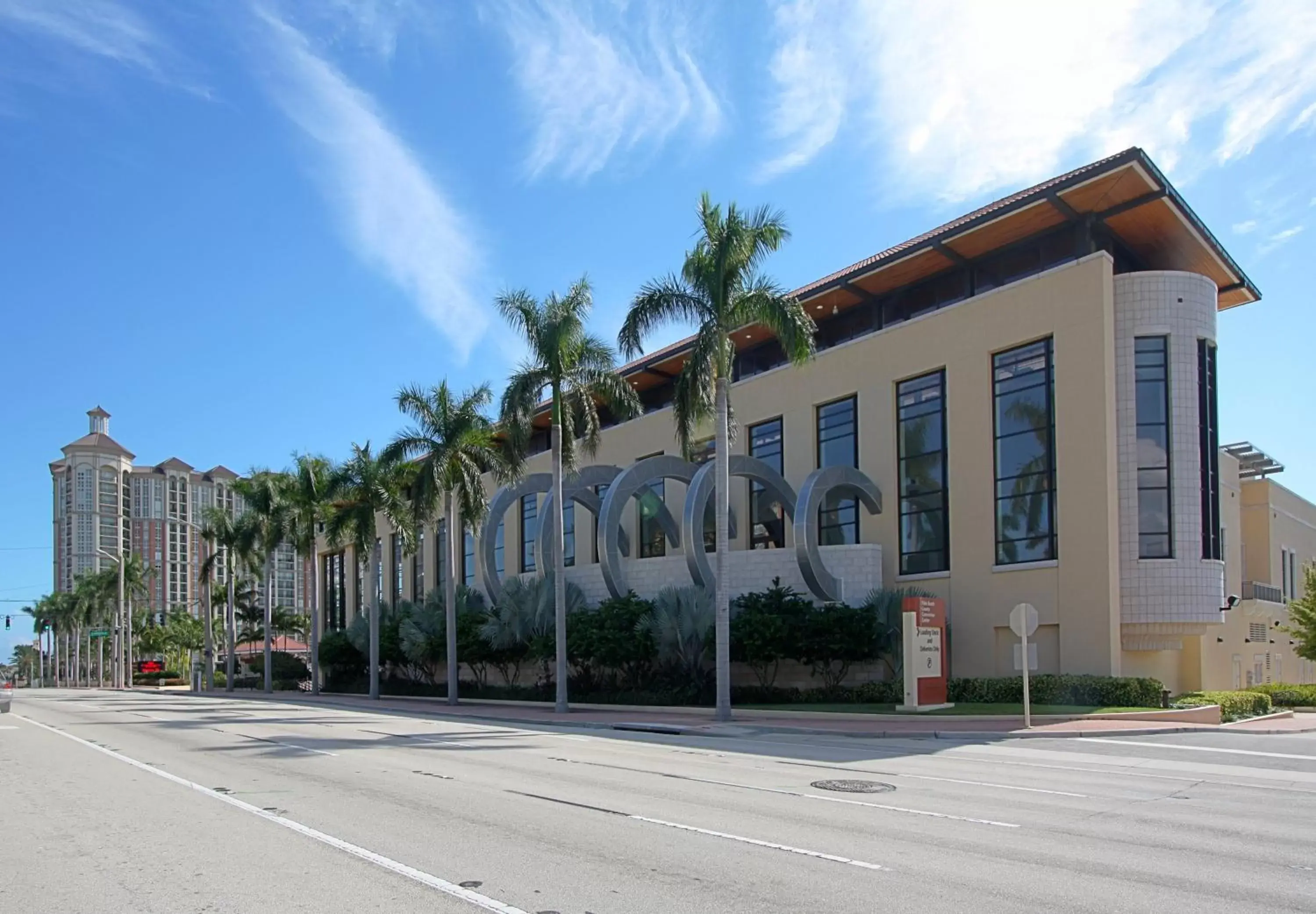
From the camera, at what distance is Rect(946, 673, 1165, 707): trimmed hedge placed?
27.3 m

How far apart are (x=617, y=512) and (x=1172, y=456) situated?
1799 centimetres

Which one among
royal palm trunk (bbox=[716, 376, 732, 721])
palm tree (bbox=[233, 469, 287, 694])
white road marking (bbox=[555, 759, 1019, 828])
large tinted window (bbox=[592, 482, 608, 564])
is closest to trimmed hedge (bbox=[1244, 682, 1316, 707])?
royal palm trunk (bbox=[716, 376, 732, 721])

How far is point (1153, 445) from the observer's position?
102ft

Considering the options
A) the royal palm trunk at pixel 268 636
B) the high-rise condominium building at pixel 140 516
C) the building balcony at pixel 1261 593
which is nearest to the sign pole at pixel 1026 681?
the building balcony at pixel 1261 593

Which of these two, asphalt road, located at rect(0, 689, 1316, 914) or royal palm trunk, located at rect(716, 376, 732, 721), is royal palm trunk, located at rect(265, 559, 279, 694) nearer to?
royal palm trunk, located at rect(716, 376, 732, 721)

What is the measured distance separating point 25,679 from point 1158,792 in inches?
8443

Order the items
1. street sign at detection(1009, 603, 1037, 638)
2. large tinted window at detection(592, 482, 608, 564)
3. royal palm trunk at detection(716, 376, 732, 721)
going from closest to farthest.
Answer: street sign at detection(1009, 603, 1037, 638), royal palm trunk at detection(716, 376, 732, 721), large tinted window at detection(592, 482, 608, 564)

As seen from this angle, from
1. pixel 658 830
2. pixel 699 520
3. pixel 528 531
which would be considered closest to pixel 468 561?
pixel 528 531

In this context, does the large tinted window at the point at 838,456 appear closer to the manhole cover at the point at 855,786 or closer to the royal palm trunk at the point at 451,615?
the royal palm trunk at the point at 451,615

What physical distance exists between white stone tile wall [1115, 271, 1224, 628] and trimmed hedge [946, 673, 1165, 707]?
8.31 ft

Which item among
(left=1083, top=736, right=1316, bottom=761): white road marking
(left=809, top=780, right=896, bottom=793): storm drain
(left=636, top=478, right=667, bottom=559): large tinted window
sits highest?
(left=636, top=478, right=667, bottom=559): large tinted window

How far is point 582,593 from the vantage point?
41.3m

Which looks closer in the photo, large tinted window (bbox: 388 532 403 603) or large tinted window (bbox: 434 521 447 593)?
large tinted window (bbox: 434 521 447 593)

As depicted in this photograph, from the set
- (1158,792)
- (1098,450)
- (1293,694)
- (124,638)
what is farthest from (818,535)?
(124,638)
